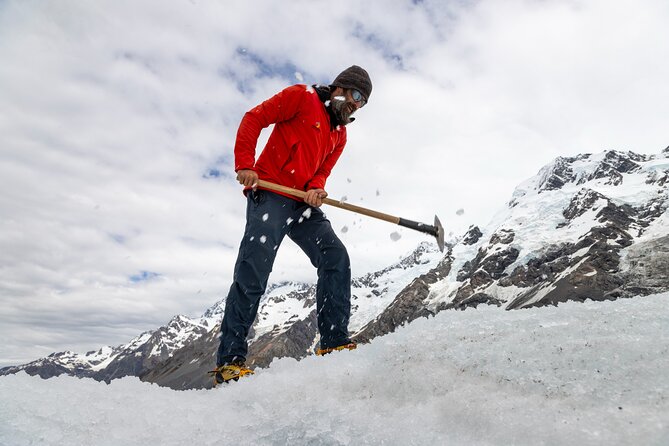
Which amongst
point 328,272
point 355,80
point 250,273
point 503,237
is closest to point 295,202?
point 328,272

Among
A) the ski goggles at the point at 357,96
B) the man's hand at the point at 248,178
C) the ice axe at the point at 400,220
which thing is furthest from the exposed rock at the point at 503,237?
the man's hand at the point at 248,178

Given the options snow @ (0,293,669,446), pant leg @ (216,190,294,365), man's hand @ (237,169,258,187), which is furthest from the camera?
man's hand @ (237,169,258,187)

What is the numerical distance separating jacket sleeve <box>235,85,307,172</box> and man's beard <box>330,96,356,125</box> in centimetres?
37

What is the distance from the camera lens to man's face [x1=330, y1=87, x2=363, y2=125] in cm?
504

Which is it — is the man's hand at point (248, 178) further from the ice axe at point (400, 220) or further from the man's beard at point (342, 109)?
the man's beard at point (342, 109)

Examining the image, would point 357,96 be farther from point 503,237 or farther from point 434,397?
point 503,237

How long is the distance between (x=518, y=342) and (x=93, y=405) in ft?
8.02

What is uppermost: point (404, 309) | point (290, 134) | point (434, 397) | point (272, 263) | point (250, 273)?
point (404, 309)

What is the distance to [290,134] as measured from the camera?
490 cm

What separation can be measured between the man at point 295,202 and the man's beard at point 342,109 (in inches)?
0.4

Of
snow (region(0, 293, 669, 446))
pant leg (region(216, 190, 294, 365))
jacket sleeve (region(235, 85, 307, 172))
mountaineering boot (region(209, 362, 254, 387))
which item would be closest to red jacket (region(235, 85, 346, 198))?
jacket sleeve (region(235, 85, 307, 172))

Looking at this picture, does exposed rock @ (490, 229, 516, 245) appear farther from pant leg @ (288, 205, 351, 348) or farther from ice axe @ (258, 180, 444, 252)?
pant leg @ (288, 205, 351, 348)

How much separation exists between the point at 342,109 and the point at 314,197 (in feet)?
3.71

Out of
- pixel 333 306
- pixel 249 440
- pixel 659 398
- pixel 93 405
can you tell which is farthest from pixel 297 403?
pixel 333 306
